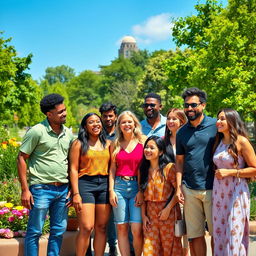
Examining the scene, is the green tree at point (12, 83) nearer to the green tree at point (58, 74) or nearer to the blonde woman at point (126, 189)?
the blonde woman at point (126, 189)

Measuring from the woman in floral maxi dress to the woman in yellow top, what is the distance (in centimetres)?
134

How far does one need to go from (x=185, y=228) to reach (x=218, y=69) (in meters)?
9.51

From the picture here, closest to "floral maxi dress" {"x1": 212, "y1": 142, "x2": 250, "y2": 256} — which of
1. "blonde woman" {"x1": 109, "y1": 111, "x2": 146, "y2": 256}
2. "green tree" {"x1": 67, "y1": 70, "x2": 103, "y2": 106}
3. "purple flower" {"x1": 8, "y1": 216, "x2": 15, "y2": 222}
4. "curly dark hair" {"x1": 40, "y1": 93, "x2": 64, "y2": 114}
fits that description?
"blonde woman" {"x1": 109, "y1": 111, "x2": 146, "y2": 256}

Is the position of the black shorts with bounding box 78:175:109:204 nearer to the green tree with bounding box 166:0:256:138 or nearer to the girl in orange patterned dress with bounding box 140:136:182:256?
the girl in orange patterned dress with bounding box 140:136:182:256

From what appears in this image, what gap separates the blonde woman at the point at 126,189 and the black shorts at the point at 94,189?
0.10 meters

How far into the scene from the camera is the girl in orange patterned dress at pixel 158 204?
4.40 m

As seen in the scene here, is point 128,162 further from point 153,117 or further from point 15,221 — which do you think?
point 15,221

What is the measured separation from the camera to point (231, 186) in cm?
407

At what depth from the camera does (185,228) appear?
14.6 ft

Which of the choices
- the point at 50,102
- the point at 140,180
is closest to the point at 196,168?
the point at 140,180

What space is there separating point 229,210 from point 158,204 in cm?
84

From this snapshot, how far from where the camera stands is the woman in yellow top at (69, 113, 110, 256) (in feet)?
14.9

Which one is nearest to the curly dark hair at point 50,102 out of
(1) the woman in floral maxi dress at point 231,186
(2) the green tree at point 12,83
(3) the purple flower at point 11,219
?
(3) the purple flower at point 11,219

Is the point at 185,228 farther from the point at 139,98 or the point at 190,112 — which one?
the point at 139,98
